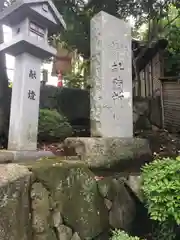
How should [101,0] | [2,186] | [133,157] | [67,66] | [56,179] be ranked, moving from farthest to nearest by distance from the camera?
1. [67,66]
2. [101,0]
3. [133,157]
4. [56,179]
5. [2,186]

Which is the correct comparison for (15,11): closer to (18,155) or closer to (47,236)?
(18,155)

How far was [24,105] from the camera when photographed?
4.79 metres

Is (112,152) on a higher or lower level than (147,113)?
lower

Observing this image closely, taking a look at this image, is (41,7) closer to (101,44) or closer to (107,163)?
(101,44)

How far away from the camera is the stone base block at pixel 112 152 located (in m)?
4.59

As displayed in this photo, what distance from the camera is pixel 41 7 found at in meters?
4.98

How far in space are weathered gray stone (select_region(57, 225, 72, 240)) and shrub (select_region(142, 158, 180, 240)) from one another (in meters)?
1.09

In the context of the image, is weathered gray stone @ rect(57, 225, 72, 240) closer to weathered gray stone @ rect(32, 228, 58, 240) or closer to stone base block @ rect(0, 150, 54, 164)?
weathered gray stone @ rect(32, 228, 58, 240)

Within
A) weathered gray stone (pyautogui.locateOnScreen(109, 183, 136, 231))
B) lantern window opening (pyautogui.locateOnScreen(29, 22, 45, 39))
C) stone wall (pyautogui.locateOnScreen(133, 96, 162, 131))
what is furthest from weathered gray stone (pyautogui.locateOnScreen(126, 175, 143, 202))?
stone wall (pyautogui.locateOnScreen(133, 96, 162, 131))

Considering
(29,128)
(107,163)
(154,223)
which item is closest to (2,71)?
(29,128)

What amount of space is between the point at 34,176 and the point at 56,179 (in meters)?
0.34

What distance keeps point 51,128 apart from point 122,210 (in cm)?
312

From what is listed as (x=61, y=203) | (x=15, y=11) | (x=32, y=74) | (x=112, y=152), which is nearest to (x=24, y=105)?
(x=32, y=74)

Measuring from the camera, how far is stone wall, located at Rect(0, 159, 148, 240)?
106 inches
